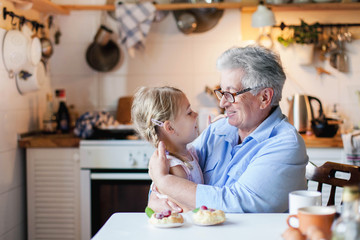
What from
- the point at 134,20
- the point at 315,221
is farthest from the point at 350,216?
the point at 134,20

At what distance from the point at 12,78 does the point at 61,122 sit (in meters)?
0.63

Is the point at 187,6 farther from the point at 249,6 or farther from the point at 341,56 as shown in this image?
the point at 341,56

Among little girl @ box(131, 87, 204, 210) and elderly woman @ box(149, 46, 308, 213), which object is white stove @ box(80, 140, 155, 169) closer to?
elderly woman @ box(149, 46, 308, 213)

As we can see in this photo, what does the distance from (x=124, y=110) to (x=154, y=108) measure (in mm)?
1982

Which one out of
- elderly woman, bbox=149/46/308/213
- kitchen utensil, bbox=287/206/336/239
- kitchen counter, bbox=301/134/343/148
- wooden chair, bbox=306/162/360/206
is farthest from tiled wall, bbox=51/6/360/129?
kitchen utensil, bbox=287/206/336/239

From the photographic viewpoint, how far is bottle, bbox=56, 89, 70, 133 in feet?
12.2

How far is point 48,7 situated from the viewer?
11.5 ft

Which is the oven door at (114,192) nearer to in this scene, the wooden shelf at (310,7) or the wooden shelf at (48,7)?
the wooden shelf at (48,7)

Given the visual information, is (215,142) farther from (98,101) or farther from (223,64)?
(98,101)

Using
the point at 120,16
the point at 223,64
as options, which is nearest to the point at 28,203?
the point at 120,16

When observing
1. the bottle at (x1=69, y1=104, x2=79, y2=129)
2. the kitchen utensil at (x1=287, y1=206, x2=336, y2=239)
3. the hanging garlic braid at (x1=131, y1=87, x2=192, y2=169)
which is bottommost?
the kitchen utensil at (x1=287, y1=206, x2=336, y2=239)

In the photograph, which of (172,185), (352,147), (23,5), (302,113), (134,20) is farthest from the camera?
(134,20)

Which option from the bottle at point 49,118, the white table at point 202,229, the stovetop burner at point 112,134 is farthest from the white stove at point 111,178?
the white table at point 202,229

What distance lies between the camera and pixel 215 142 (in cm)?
201
